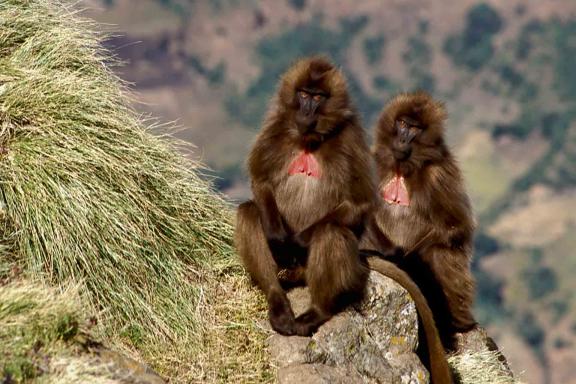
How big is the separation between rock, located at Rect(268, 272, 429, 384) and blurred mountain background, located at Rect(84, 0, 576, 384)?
8873 centimetres

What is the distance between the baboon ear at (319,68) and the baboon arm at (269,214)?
0.76 meters

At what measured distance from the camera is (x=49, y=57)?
816 cm

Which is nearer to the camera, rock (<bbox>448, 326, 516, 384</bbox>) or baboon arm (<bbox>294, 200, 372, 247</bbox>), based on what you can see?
baboon arm (<bbox>294, 200, 372, 247</bbox>)

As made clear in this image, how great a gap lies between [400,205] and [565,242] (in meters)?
100.0

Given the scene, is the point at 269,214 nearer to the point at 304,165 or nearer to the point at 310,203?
the point at 310,203

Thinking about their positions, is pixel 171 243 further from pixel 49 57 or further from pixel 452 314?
pixel 452 314

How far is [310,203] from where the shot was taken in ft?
25.3

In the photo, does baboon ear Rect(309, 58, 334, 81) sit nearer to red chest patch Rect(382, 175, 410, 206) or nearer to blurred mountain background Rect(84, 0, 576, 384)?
red chest patch Rect(382, 175, 410, 206)

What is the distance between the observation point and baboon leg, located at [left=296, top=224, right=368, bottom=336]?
23.7ft

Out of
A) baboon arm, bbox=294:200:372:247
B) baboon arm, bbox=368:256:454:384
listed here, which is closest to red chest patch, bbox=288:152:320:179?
baboon arm, bbox=294:200:372:247

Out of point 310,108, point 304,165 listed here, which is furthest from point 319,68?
point 304,165

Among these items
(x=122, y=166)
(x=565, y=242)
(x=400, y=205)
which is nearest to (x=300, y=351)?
(x=122, y=166)

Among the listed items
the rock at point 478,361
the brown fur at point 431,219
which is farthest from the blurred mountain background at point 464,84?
the brown fur at point 431,219

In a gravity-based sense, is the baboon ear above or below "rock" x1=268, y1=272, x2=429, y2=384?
above
